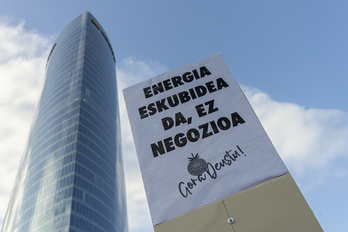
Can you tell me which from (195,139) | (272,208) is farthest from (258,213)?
(195,139)

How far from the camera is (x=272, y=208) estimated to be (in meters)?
7.24

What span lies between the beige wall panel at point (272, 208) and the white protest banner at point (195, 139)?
0.27 meters

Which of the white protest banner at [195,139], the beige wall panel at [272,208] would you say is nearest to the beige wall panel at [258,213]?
the beige wall panel at [272,208]

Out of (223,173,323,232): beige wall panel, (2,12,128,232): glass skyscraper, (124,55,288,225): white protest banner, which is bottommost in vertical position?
(223,173,323,232): beige wall panel

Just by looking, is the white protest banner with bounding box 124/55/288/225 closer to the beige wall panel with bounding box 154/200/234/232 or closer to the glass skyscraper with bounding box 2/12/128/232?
the beige wall panel with bounding box 154/200/234/232

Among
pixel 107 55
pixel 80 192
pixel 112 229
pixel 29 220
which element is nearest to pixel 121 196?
pixel 112 229

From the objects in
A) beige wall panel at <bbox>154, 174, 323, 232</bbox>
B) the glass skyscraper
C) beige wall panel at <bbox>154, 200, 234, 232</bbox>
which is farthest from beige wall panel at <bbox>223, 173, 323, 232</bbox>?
the glass skyscraper

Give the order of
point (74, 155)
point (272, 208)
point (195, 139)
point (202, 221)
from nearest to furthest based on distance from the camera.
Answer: point (272, 208) < point (202, 221) < point (195, 139) < point (74, 155)

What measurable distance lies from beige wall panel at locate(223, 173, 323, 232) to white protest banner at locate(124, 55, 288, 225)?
27 cm

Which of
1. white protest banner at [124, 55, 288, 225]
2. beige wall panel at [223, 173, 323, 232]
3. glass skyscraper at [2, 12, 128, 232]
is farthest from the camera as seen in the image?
glass skyscraper at [2, 12, 128, 232]

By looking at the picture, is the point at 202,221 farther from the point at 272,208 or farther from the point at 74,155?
Answer: the point at 74,155

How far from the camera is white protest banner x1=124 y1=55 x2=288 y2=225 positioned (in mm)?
7988

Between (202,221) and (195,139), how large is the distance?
8.84ft

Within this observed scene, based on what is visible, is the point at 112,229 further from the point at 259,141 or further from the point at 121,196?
the point at 259,141
